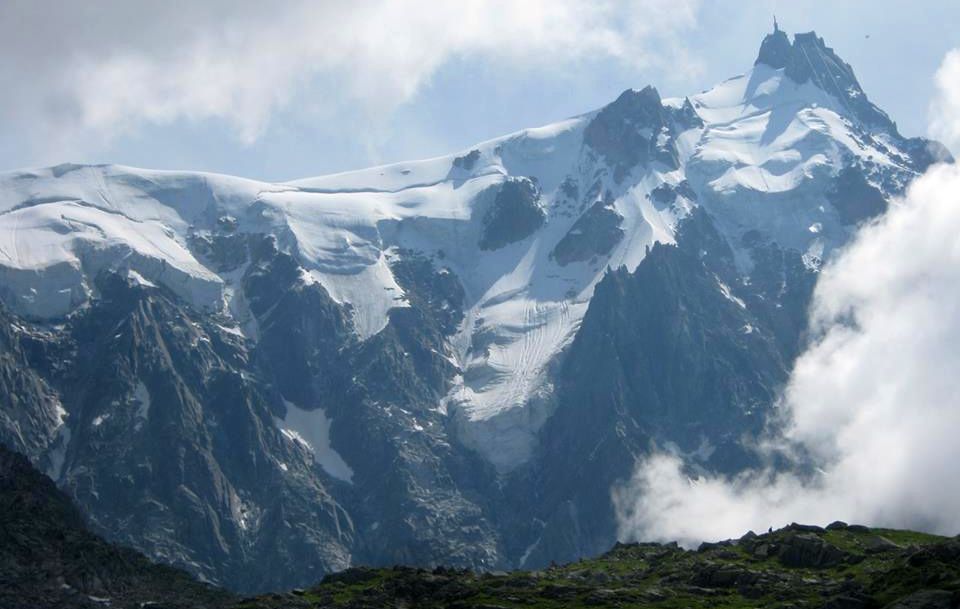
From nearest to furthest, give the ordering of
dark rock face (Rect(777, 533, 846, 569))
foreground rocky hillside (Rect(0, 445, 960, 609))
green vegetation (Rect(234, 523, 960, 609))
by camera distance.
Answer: foreground rocky hillside (Rect(0, 445, 960, 609)) < green vegetation (Rect(234, 523, 960, 609)) < dark rock face (Rect(777, 533, 846, 569))

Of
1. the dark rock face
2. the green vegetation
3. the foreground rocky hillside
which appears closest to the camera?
the foreground rocky hillside

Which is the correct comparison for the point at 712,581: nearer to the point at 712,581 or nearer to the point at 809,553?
the point at 712,581

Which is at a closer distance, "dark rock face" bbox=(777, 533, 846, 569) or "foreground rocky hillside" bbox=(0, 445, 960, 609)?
"foreground rocky hillside" bbox=(0, 445, 960, 609)

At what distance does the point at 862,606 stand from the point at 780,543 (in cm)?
5515

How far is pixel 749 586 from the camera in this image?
166 m

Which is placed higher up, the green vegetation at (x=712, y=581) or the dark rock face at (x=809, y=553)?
the dark rock face at (x=809, y=553)

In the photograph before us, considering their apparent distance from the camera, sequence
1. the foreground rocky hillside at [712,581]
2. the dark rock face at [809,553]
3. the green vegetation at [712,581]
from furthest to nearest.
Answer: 1. the dark rock face at [809,553]
2. the green vegetation at [712,581]
3. the foreground rocky hillside at [712,581]

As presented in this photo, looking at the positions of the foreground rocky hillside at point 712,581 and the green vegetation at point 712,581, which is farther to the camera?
the green vegetation at point 712,581

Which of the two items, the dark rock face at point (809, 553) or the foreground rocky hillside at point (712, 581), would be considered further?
the dark rock face at point (809, 553)

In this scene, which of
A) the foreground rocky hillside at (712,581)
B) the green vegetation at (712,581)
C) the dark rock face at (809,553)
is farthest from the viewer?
the dark rock face at (809,553)

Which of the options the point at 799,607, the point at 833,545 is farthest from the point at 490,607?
the point at 833,545

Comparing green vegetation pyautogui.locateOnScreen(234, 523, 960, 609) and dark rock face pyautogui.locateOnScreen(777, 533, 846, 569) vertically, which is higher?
dark rock face pyautogui.locateOnScreen(777, 533, 846, 569)

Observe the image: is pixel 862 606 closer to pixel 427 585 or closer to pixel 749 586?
pixel 749 586

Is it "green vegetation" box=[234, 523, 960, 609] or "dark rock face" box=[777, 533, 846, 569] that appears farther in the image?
"dark rock face" box=[777, 533, 846, 569]
